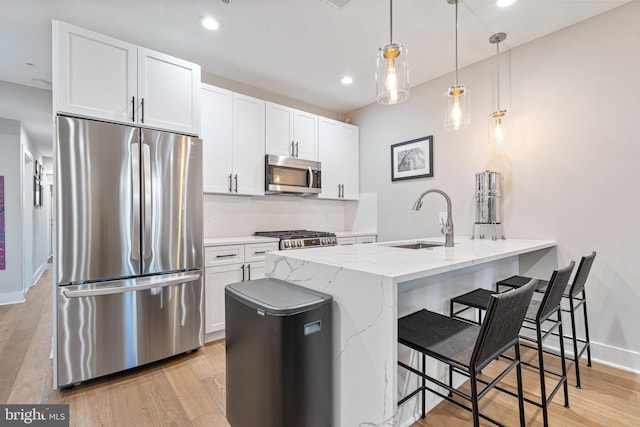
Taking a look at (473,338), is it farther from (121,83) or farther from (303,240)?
(121,83)

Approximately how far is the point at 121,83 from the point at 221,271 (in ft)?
5.50

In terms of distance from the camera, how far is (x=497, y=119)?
2.71 metres

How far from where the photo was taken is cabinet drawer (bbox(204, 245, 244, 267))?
2682mm

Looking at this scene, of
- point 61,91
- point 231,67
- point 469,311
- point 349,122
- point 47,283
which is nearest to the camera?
point 61,91

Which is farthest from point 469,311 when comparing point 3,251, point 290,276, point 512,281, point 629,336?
point 3,251

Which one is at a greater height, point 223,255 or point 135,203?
point 135,203

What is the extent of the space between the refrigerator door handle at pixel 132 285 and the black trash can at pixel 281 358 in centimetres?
113

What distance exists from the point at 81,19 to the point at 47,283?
4.78 meters

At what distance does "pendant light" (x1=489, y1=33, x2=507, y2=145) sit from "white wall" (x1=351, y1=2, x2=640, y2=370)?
0.05 metres

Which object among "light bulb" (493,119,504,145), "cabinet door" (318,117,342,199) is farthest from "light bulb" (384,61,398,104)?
"cabinet door" (318,117,342,199)

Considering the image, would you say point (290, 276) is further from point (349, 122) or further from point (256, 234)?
point (349, 122)

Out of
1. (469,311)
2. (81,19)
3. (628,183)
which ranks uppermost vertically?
(81,19)

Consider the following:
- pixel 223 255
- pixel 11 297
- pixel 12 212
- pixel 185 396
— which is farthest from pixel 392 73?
pixel 11 297

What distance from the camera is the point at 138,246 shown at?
87.4 inches
